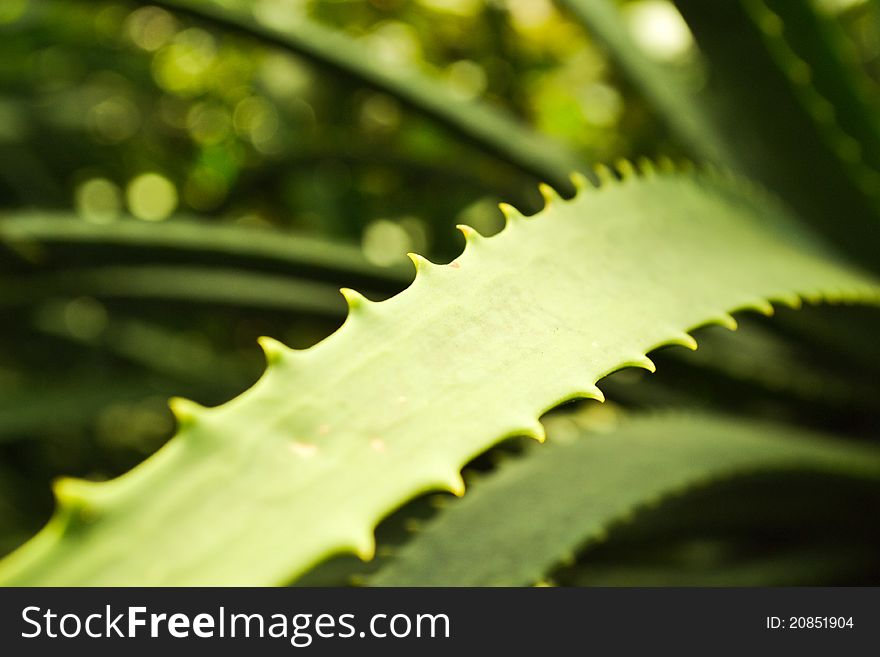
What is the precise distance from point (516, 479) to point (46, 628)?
22 cm

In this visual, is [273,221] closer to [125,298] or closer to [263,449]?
[125,298]

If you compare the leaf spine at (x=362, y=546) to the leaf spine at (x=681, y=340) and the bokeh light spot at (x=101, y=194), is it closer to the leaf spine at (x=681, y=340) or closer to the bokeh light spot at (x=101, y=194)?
the leaf spine at (x=681, y=340)

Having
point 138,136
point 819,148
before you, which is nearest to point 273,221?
point 138,136

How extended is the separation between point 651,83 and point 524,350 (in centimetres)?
40

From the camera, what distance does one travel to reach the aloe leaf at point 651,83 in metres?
0.56

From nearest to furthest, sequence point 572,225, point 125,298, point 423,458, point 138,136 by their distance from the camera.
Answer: point 423,458, point 572,225, point 125,298, point 138,136

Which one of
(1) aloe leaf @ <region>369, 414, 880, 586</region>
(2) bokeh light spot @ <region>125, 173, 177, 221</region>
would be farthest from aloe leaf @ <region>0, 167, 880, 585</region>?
(2) bokeh light spot @ <region>125, 173, 177, 221</region>

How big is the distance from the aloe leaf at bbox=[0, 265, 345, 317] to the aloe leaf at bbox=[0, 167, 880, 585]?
353 millimetres

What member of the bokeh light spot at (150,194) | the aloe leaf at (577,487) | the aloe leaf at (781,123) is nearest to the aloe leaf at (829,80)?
the aloe leaf at (781,123)

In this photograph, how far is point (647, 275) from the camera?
303mm

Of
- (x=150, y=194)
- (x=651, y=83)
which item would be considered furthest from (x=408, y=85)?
(x=150, y=194)

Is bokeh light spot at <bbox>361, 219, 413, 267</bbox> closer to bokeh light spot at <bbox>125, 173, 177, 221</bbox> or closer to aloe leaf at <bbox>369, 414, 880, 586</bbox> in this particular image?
bokeh light spot at <bbox>125, 173, 177, 221</bbox>

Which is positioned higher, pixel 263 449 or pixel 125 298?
pixel 125 298

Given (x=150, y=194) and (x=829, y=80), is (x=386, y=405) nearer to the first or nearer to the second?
(x=829, y=80)
